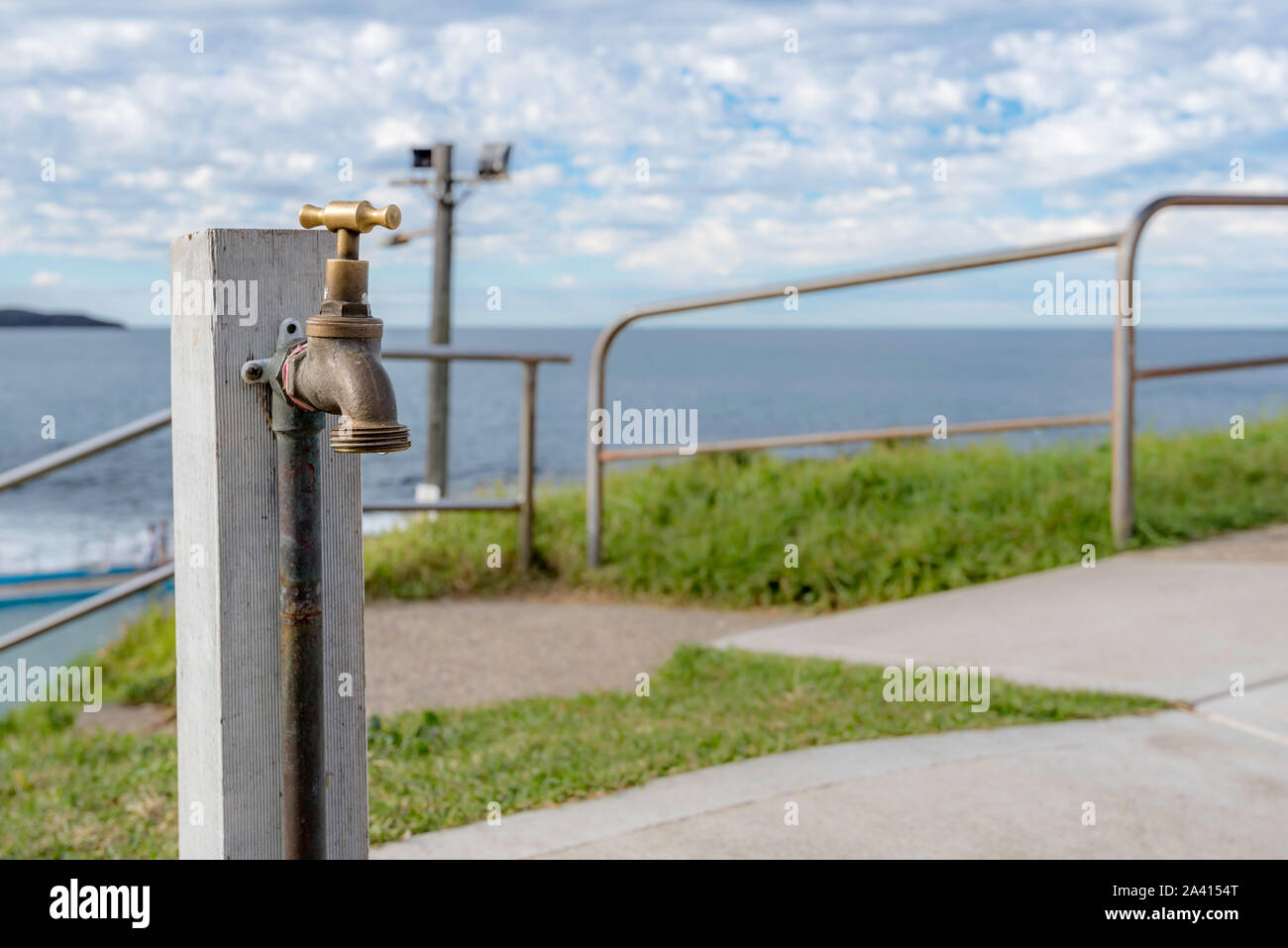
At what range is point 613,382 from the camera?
85250 millimetres

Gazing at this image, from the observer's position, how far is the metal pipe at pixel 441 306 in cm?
1502

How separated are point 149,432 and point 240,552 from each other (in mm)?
3101

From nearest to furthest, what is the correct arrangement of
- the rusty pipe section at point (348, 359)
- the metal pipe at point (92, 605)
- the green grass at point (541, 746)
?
the rusty pipe section at point (348, 359) < the green grass at point (541, 746) < the metal pipe at point (92, 605)

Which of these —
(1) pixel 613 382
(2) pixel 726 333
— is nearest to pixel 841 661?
(1) pixel 613 382

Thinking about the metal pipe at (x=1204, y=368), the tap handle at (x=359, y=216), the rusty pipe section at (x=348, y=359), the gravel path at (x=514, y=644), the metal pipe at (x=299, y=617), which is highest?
the tap handle at (x=359, y=216)

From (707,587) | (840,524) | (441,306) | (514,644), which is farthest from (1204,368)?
(441,306)

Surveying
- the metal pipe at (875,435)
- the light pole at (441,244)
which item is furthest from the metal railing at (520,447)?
the light pole at (441,244)

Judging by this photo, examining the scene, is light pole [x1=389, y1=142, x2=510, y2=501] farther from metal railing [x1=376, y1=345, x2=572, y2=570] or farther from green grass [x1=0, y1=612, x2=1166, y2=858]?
green grass [x1=0, y1=612, x2=1166, y2=858]

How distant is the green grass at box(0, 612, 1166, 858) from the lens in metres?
2.80

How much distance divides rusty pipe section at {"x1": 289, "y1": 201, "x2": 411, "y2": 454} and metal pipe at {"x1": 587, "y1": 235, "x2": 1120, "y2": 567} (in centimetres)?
353

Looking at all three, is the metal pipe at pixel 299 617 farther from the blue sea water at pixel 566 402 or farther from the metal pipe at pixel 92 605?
the blue sea water at pixel 566 402

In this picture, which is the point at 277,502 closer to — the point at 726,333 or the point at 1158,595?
the point at 1158,595
